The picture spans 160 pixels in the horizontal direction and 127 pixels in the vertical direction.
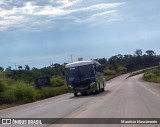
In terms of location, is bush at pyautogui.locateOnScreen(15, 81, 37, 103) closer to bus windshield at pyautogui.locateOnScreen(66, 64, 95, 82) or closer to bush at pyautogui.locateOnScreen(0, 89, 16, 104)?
bush at pyautogui.locateOnScreen(0, 89, 16, 104)

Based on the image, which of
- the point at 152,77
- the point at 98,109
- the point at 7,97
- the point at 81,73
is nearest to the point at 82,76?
the point at 81,73

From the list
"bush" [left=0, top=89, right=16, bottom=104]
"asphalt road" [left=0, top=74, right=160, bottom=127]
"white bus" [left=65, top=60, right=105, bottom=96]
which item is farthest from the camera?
"bush" [left=0, top=89, right=16, bottom=104]

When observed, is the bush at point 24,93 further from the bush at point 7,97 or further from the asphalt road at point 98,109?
the asphalt road at point 98,109

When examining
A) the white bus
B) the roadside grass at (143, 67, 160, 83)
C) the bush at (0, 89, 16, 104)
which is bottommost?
the roadside grass at (143, 67, 160, 83)

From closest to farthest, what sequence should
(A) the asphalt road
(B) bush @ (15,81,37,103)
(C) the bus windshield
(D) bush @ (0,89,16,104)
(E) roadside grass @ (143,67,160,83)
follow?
(A) the asphalt road → (C) the bus windshield → (D) bush @ (0,89,16,104) → (B) bush @ (15,81,37,103) → (E) roadside grass @ (143,67,160,83)

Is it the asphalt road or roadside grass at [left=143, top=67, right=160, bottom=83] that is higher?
the asphalt road

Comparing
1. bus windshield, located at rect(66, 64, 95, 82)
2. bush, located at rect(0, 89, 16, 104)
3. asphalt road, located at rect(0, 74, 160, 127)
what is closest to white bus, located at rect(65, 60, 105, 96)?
bus windshield, located at rect(66, 64, 95, 82)

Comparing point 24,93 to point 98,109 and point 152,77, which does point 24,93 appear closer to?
point 98,109

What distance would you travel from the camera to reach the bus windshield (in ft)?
126

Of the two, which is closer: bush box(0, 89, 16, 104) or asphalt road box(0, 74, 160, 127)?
asphalt road box(0, 74, 160, 127)

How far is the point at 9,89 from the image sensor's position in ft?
136

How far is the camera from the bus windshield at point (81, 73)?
3847cm

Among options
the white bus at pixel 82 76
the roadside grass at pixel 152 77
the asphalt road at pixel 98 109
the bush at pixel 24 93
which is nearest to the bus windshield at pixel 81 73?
the white bus at pixel 82 76

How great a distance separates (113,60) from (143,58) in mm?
15218
